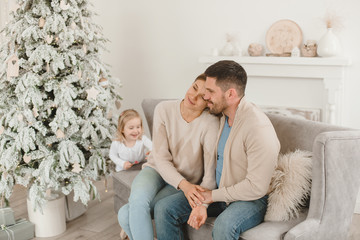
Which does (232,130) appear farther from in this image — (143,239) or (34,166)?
(34,166)

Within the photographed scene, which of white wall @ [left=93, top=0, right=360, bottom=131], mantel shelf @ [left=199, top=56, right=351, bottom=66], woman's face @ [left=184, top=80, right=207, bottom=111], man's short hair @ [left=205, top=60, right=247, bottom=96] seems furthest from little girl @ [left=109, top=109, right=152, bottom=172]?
white wall @ [left=93, top=0, right=360, bottom=131]

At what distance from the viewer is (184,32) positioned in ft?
13.2

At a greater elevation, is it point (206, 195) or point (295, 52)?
point (295, 52)

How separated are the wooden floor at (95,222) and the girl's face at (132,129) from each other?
0.68 m

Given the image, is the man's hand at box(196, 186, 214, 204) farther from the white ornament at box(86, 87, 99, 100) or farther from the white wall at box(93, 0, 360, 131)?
the white wall at box(93, 0, 360, 131)

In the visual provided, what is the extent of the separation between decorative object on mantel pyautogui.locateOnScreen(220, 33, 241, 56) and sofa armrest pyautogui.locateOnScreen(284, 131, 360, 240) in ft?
6.39

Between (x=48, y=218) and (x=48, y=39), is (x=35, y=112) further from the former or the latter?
(x=48, y=218)

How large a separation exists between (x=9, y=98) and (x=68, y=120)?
0.44m

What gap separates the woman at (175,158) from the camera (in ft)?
6.81

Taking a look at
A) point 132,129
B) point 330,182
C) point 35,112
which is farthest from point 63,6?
point 330,182

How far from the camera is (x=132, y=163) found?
293 cm

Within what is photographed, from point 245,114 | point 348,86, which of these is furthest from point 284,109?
point 245,114

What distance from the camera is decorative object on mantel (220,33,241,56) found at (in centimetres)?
365

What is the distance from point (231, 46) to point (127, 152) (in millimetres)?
1466
